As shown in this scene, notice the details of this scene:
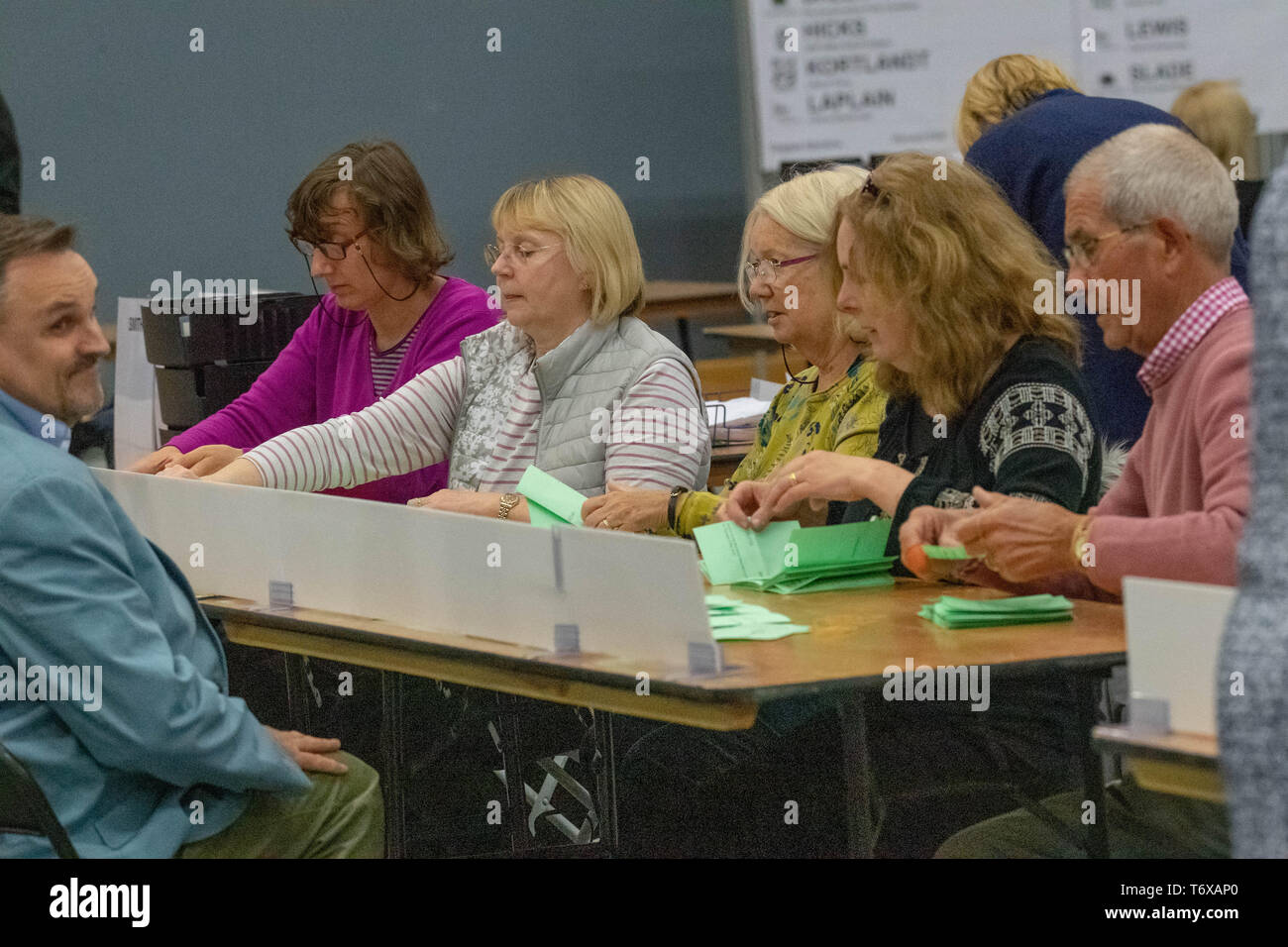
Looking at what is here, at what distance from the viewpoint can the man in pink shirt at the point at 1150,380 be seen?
6.57ft

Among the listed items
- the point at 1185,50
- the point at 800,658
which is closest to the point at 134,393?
the point at 800,658

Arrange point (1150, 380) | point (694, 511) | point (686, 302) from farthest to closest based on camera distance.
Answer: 1. point (686, 302)
2. point (694, 511)
3. point (1150, 380)

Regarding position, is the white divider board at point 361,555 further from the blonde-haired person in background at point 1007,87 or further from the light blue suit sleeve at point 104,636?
the blonde-haired person in background at point 1007,87

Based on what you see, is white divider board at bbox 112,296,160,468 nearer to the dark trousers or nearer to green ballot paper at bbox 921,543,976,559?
the dark trousers

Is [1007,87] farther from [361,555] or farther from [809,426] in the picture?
[361,555]

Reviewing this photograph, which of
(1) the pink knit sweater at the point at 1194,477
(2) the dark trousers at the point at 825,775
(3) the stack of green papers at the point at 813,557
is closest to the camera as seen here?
(1) the pink knit sweater at the point at 1194,477

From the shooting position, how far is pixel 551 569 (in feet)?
7.10

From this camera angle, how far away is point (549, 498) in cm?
265

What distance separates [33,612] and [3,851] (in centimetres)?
28

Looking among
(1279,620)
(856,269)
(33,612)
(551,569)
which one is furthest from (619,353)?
(1279,620)

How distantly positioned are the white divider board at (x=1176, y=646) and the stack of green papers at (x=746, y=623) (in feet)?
1.89

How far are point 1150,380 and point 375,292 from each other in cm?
187

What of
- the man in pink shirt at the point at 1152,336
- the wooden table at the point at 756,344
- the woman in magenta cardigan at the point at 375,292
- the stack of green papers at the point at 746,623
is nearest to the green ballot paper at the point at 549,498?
the stack of green papers at the point at 746,623

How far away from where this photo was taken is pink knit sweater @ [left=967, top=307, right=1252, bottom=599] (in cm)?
193
